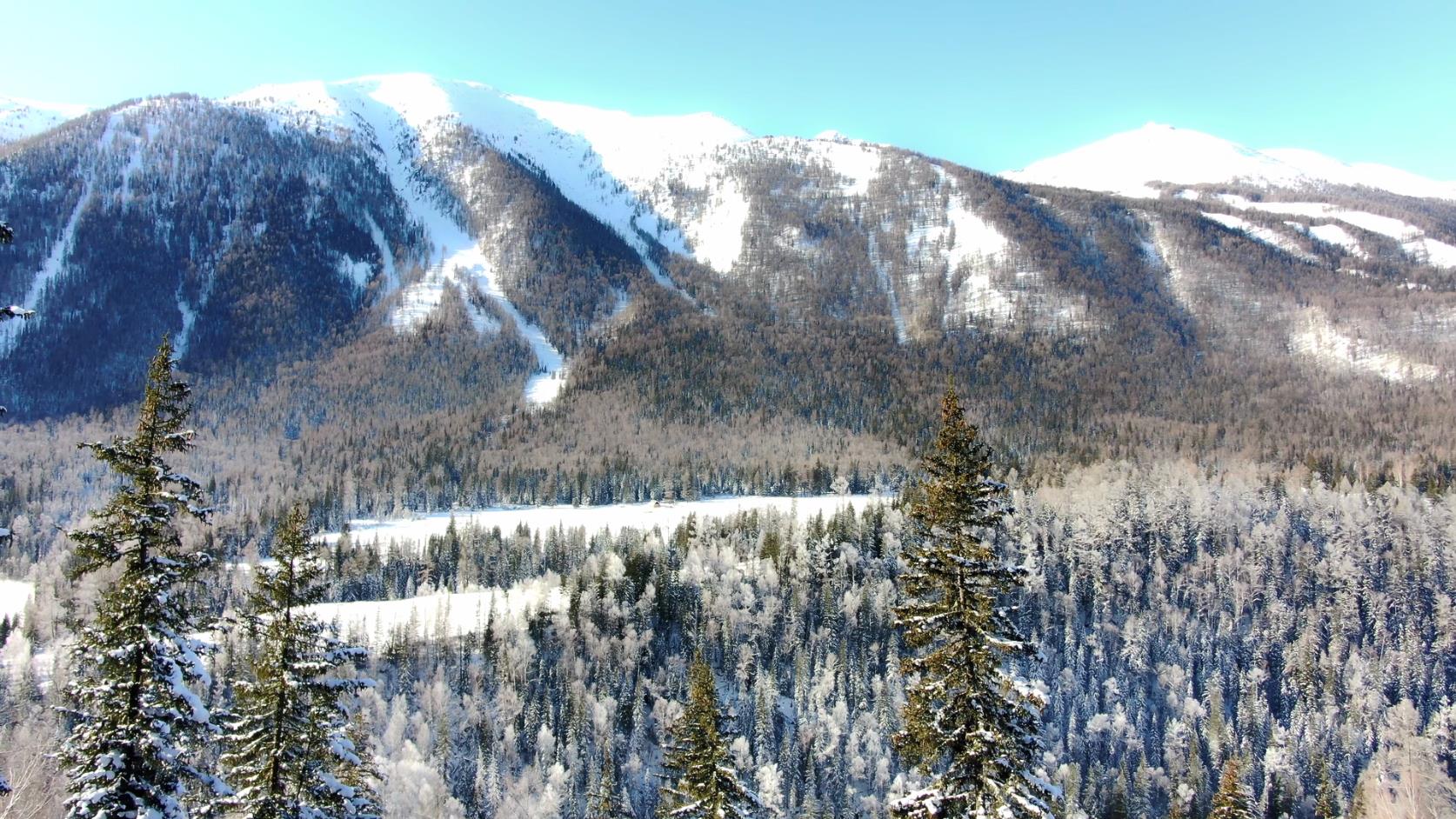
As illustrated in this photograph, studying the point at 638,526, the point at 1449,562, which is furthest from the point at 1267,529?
the point at 638,526

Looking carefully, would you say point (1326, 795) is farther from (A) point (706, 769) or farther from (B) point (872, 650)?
(A) point (706, 769)

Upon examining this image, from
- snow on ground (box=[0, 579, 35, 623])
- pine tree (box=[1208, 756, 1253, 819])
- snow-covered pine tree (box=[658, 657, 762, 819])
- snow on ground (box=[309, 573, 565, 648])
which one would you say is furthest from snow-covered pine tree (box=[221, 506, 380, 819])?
snow on ground (box=[0, 579, 35, 623])

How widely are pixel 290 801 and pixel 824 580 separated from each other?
434 ft

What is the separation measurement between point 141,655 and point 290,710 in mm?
3914

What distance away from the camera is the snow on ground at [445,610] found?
130 meters

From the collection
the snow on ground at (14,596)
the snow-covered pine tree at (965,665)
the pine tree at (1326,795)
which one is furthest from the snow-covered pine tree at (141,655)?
the snow on ground at (14,596)

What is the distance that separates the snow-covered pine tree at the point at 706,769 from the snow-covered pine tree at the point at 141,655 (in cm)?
1301

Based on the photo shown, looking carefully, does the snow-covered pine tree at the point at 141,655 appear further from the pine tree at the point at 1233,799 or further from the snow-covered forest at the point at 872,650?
the snow-covered forest at the point at 872,650

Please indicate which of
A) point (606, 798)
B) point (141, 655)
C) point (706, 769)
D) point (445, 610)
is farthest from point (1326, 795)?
point (141, 655)

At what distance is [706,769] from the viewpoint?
2505 centimetres

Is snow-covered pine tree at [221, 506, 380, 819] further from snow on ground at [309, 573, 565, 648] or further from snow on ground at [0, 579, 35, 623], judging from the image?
snow on ground at [0, 579, 35, 623]

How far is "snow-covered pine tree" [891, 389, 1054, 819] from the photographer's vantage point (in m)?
16.1

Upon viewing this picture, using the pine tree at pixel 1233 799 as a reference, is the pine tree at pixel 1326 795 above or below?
below

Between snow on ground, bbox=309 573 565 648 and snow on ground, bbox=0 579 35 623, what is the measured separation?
49.2 metres
